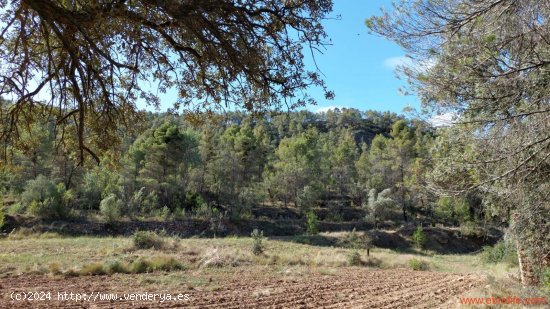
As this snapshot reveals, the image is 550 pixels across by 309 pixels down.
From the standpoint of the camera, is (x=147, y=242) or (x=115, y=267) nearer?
(x=115, y=267)

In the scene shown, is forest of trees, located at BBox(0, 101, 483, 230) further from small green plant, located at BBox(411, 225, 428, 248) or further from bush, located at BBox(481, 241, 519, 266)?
bush, located at BBox(481, 241, 519, 266)

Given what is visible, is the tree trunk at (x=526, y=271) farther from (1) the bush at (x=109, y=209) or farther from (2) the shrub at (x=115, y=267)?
(1) the bush at (x=109, y=209)

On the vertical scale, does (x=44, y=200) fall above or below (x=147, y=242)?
above

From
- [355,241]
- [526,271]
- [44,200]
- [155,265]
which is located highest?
[44,200]

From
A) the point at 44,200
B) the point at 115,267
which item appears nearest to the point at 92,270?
the point at 115,267

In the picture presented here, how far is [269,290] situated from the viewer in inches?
355

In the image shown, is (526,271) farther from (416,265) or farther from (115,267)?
(115,267)

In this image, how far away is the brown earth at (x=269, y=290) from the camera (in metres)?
7.25

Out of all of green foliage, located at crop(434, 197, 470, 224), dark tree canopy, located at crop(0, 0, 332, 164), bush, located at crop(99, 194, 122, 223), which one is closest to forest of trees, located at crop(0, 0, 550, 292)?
dark tree canopy, located at crop(0, 0, 332, 164)

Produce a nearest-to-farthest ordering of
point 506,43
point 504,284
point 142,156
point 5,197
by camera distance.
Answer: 1. point 506,43
2. point 504,284
3. point 5,197
4. point 142,156

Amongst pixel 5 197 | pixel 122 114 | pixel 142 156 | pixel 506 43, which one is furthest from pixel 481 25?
pixel 5 197

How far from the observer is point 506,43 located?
519cm

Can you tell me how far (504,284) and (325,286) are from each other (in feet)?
13.7

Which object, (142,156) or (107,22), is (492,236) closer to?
(142,156)
